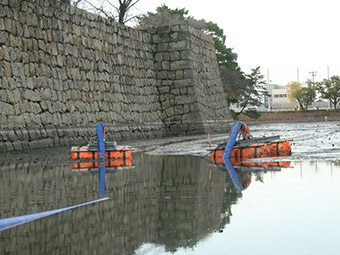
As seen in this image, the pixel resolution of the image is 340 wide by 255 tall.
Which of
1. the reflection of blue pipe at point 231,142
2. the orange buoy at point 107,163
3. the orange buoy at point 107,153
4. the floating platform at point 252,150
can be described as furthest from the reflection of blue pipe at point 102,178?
the reflection of blue pipe at point 231,142

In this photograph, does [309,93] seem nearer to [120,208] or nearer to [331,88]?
[331,88]

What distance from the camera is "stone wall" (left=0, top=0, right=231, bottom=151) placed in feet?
68.8

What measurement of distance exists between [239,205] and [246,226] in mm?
1272

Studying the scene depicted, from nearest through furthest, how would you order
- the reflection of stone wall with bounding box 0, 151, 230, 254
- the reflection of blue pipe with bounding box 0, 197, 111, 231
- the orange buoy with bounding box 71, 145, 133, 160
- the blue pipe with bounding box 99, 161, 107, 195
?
the reflection of stone wall with bounding box 0, 151, 230, 254 < the reflection of blue pipe with bounding box 0, 197, 111, 231 < the blue pipe with bounding box 99, 161, 107, 195 < the orange buoy with bounding box 71, 145, 133, 160

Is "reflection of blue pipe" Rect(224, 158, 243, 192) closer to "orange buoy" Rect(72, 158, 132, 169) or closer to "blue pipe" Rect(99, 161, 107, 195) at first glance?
"blue pipe" Rect(99, 161, 107, 195)

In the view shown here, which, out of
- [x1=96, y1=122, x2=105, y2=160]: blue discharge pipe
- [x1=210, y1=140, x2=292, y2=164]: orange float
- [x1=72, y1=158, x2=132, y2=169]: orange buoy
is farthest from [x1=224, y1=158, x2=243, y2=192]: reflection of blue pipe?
[x1=96, y1=122, x2=105, y2=160]: blue discharge pipe

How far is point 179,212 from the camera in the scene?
6.53 meters

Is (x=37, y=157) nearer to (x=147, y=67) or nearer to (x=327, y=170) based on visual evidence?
(x=327, y=170)

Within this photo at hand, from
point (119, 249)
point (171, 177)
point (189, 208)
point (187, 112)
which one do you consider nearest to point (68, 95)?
point (187, 112)

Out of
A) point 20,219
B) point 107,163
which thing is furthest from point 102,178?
point 20,219

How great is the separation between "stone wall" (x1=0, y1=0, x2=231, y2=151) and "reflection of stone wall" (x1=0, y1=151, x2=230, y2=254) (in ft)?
31.9

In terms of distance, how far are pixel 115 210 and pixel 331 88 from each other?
388ft

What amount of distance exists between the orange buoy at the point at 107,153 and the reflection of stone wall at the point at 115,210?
3062 millimetres

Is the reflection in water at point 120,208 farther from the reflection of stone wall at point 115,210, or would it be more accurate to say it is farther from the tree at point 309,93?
the tree at point 309,93
